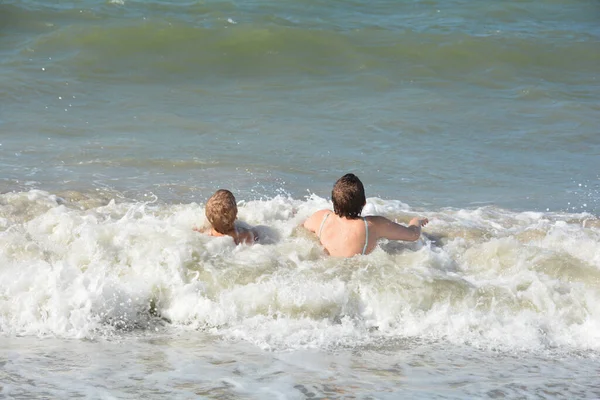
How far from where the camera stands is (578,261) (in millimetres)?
7016

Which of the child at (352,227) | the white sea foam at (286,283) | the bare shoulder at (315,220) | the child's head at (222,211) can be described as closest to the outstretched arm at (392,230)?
the child at (352,227)

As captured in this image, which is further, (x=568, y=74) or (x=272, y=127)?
(x=568, y=74)

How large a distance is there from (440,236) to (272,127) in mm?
4103

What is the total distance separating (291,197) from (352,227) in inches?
74.3

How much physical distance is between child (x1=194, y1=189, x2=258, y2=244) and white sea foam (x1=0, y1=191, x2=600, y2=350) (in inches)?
5.2

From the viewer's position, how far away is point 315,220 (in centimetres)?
731

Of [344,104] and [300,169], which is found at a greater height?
[344,104]

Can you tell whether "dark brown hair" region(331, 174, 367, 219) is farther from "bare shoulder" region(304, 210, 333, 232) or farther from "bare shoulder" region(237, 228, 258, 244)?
"bare shoulder" region(237, 228, 258, 244)

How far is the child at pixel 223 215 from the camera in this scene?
6965mm

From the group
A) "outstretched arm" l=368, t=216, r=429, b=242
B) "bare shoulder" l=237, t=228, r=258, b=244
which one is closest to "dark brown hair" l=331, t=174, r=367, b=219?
"outstretched arm" l=368, t=216, r=429, b=242

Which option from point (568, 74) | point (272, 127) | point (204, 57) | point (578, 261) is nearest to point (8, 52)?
point (204, 57)

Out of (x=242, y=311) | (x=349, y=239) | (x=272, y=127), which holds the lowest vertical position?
(x=242, y=311)

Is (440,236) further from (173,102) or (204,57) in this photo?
→ (204,57)

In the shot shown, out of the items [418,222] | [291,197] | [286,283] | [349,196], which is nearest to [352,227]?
[349,196]
